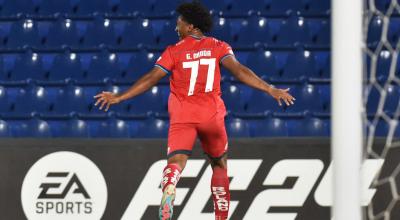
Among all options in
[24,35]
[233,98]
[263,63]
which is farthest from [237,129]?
[24,35]

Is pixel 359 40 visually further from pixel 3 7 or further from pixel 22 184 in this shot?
pixel 3 7

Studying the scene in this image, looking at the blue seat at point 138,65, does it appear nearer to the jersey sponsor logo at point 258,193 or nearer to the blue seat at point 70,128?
the blue seat at point 70,128

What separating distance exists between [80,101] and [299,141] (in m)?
2.34

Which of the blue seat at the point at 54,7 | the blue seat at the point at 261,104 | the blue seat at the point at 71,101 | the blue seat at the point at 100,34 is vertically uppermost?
the blue seat at the point at 54,7

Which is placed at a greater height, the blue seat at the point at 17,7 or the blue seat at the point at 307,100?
the blue seat at the point at 17,7

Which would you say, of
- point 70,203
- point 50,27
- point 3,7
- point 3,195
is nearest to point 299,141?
point 70,203

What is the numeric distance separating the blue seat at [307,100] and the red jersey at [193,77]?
2.42m

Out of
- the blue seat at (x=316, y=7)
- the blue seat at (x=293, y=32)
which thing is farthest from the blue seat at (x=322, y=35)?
the blue seat at (x=316, y=7)

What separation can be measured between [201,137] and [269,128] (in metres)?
1.97

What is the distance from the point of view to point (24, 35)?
904cm

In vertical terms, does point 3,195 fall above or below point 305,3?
below

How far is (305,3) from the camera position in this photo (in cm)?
910

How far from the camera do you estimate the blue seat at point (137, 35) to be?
29.1 ft

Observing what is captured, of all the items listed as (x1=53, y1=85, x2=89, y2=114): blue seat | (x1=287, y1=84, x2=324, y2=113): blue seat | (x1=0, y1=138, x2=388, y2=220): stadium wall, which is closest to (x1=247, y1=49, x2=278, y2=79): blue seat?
(x1=287, y1=84, x2=324, y2=113): blue seat
